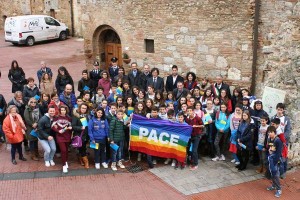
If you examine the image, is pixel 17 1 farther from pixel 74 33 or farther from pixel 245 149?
pixel 245 149

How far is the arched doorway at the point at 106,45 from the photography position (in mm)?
13940

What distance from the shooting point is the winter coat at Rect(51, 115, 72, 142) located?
335 inches

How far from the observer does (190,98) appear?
31.0 ft

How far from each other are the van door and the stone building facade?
38.4 feet

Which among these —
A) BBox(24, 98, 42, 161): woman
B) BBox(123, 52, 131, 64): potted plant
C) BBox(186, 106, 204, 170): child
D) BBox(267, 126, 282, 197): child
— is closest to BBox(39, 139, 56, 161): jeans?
BBox(24, 98, 42, 161): woman

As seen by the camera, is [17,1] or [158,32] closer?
[158,32]

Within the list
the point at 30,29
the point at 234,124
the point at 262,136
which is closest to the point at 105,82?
the point at 234,124

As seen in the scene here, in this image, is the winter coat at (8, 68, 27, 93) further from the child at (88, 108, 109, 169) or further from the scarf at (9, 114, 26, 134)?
the child at (88, 108, 109, 169)

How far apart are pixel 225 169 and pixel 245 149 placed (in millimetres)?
715

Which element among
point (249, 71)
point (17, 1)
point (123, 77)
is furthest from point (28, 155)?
point (17, 1)

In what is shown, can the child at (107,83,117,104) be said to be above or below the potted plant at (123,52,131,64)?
below

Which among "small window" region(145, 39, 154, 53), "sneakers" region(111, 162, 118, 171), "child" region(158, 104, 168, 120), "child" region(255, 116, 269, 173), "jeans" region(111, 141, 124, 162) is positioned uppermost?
"small window" region(145, 39, 154, 53)

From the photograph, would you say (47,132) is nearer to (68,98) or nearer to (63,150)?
(63,150)

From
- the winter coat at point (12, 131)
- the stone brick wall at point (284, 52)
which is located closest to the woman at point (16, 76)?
the winter coat at point (12, 131)
